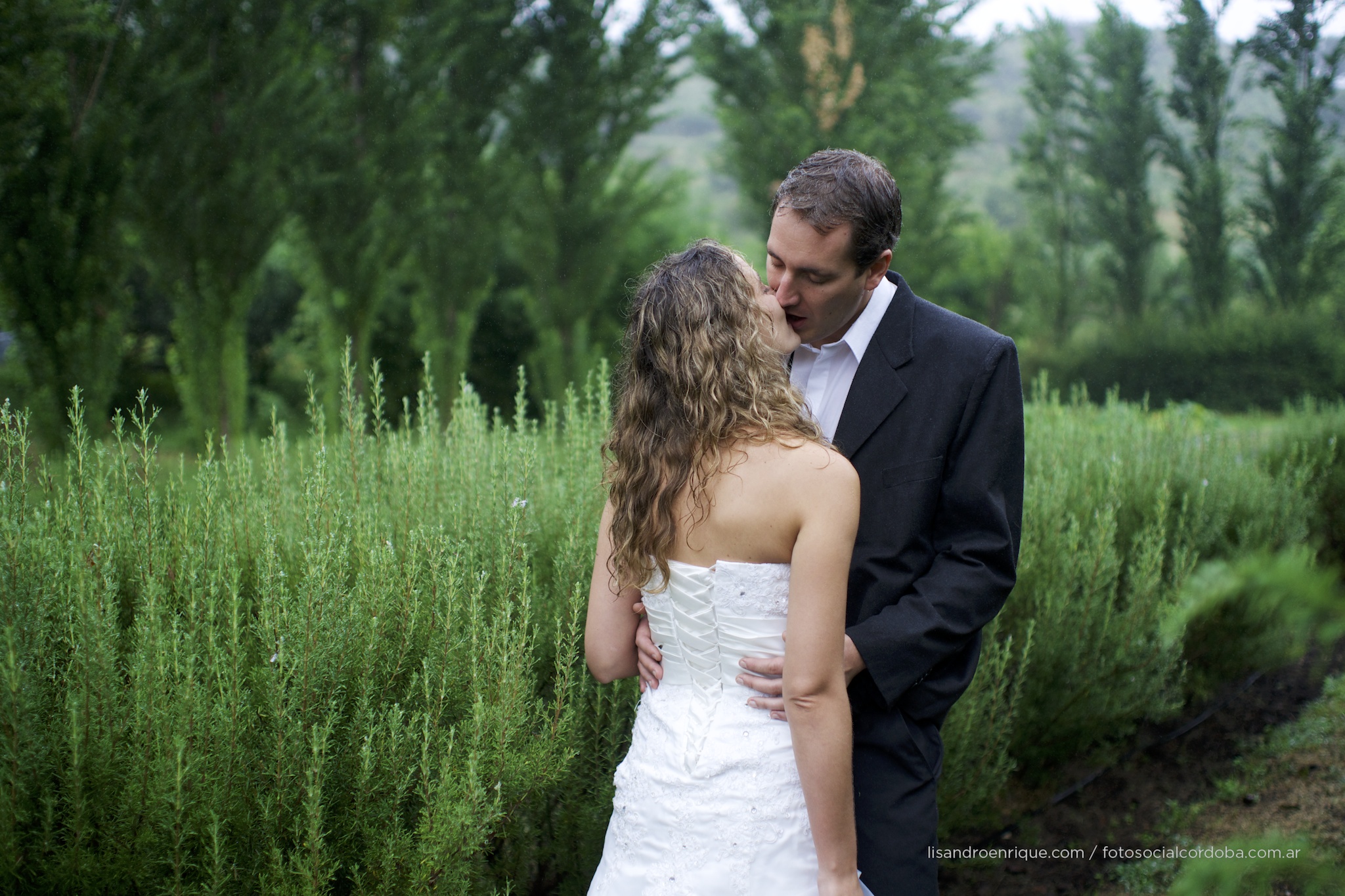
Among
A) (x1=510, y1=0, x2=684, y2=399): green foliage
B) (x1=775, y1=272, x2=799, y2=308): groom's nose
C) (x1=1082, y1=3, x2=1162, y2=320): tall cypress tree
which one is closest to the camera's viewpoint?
(x1=775, y1=272, x2=799, y2=308): groom's nose

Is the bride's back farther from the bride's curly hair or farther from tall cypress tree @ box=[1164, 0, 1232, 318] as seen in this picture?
tall cypress tree @ box=[1164, 0, 1232, 318]

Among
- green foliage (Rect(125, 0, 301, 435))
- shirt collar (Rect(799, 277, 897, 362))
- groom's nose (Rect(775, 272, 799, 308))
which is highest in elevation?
green foliage (Rect(125, 0, 301, 435))

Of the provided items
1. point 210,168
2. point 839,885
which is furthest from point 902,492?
point 210,168

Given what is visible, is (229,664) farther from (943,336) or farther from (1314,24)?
(1314,24)

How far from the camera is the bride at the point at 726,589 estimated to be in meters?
1.72

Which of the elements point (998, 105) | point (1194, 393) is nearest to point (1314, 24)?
point (1194, 393)

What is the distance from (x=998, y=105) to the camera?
92.4m

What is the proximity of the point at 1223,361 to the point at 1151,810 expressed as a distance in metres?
20.4

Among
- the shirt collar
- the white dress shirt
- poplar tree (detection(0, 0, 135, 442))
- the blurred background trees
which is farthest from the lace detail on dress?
poplar tree (detection(0, 0, 135, 442))

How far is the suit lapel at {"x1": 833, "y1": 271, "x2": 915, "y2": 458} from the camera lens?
6.95 feet

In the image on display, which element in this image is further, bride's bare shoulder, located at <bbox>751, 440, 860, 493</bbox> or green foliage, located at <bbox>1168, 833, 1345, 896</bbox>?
bride's bare shoulder, located at <bbox>751, 440, 860, 493</bbox>

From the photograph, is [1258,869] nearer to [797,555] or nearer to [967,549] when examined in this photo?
[797,555]

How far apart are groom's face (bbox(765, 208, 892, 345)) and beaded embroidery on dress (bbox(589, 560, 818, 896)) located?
72 centimetres

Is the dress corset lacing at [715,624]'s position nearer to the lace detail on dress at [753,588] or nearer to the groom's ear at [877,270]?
the lace detail on dress at [753,588]
